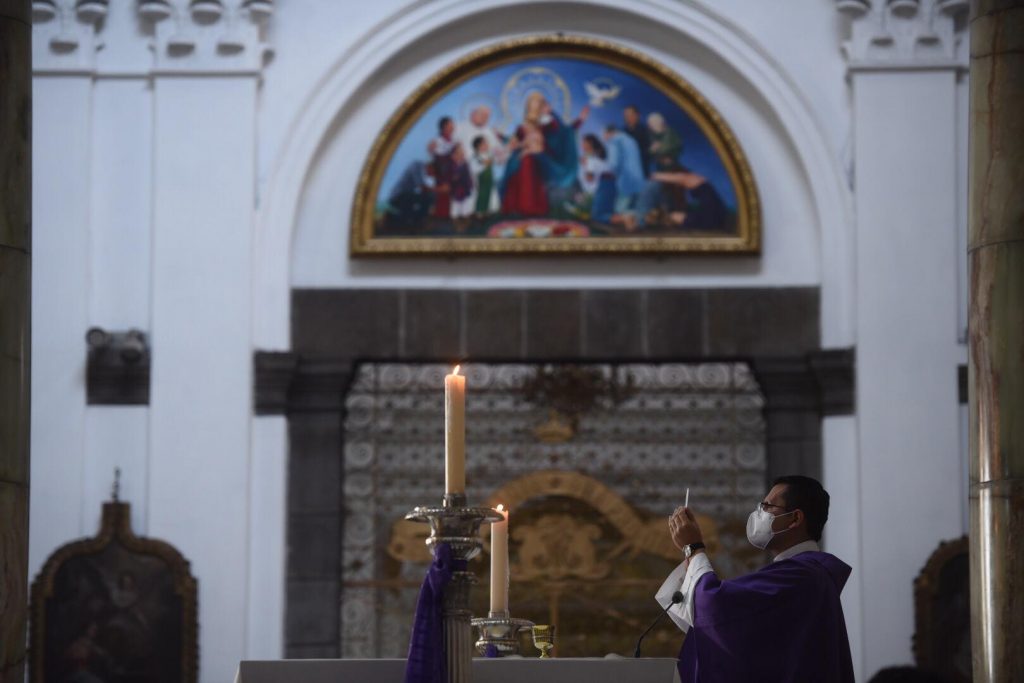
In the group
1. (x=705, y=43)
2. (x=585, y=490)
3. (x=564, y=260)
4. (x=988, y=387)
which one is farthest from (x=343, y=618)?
(x=988, y=387)

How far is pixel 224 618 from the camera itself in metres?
11.9

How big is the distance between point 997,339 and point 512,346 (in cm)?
Result: 633

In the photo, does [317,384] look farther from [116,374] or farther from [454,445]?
[454,445]

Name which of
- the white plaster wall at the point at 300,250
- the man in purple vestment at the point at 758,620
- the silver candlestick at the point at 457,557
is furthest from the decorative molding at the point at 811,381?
the silver candlestick at the point at 457,557

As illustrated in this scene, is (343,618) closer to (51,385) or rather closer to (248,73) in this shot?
(51,385)

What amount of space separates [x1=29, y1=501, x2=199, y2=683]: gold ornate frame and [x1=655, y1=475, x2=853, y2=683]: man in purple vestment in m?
6.67

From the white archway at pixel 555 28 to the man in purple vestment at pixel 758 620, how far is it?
273 inches

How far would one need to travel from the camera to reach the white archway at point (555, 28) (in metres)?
12.5

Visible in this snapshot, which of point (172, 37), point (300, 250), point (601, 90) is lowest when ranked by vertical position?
point (300, 250)

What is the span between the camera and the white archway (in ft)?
41.0

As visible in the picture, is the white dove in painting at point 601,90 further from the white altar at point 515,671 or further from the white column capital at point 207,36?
the white altar at point 515,671

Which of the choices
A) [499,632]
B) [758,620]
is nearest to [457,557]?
[499,632]

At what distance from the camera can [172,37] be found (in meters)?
12.5

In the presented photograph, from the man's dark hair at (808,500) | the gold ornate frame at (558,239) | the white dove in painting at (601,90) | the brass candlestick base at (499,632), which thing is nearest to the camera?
the brass candlestick base at (499,632)
